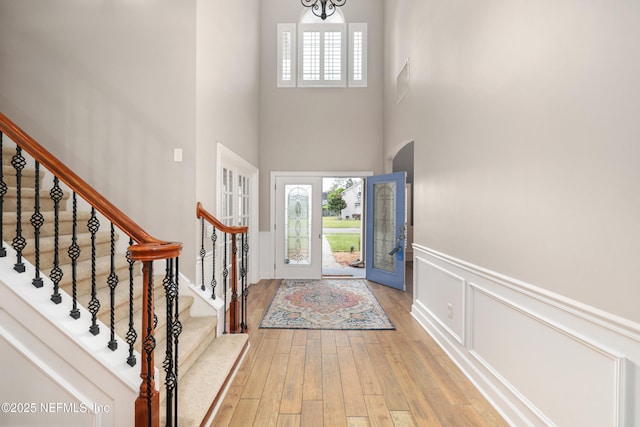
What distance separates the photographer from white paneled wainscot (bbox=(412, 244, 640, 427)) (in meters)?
1.29

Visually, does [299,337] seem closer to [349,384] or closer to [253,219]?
[349,384]

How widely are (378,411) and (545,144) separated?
1865mm

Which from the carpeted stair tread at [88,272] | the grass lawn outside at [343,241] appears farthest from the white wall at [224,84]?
the grass lawn outside at [343,241]

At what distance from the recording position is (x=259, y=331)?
3404mm

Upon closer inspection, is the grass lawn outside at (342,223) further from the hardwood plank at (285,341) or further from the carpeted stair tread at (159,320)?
the carpeted stair tread at (159,320)

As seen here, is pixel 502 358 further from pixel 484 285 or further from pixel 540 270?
pixel 540 270

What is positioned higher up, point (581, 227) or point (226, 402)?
point (581, 227)

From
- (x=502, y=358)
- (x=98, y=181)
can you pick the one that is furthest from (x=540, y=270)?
(x=98, y=181)

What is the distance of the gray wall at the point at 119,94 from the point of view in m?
2.91

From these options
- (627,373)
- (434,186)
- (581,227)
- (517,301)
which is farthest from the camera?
(434,186)

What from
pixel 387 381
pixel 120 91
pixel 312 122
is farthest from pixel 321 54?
pixel 387 381

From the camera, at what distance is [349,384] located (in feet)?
7.87

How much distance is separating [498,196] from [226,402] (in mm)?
2265

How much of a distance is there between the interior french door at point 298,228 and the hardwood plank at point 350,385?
3013mm
